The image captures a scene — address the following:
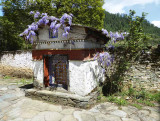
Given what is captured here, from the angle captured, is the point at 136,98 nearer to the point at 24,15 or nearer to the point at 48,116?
the point at 48,116

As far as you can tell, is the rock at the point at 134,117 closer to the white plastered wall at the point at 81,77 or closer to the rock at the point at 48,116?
the white plastered wall at the point at 81,77

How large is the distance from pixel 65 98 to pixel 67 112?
629mm

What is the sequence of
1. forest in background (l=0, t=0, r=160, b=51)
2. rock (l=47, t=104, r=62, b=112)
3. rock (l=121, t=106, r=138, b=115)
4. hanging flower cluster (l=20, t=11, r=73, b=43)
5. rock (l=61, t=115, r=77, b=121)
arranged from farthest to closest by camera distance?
1. forest in background (l=0, t=0, r=160, b=51)
2. hanging flower cluster (l=20, t=11, r=73, b=43)
3. rock (l=47, t=104, r=62, b=112)
4. rock (l=121, t=106, r=138, b=115)
5. rock (l=61, t=115, r=77, b=121)

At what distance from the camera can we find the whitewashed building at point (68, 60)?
480 centimetres

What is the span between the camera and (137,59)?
6098 millimetres

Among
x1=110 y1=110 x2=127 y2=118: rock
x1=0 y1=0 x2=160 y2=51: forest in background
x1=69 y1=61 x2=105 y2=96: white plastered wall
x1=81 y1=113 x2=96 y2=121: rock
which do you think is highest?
x1=0 y1=0 x2=160 y2=51: forest in background

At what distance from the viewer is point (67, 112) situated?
4.39 m

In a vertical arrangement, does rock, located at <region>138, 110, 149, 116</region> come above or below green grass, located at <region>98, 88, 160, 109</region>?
below

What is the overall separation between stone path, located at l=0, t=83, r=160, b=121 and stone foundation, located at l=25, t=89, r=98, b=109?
0.19m

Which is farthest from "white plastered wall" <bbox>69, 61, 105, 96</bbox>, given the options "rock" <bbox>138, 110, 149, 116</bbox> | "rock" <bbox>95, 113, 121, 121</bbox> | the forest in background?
the forest in background

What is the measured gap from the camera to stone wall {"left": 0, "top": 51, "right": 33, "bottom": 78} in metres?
10.2

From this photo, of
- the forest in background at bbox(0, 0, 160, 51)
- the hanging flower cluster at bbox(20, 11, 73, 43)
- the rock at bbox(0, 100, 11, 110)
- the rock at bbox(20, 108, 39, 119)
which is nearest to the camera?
the rock at bbox(20, 108, 39, 119)

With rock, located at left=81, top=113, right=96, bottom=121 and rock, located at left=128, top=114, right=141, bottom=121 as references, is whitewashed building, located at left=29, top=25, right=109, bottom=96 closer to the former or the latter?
rock, located at left=81, top=113, right=96, bottom=121

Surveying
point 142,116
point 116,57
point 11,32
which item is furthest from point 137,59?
point 11,32
